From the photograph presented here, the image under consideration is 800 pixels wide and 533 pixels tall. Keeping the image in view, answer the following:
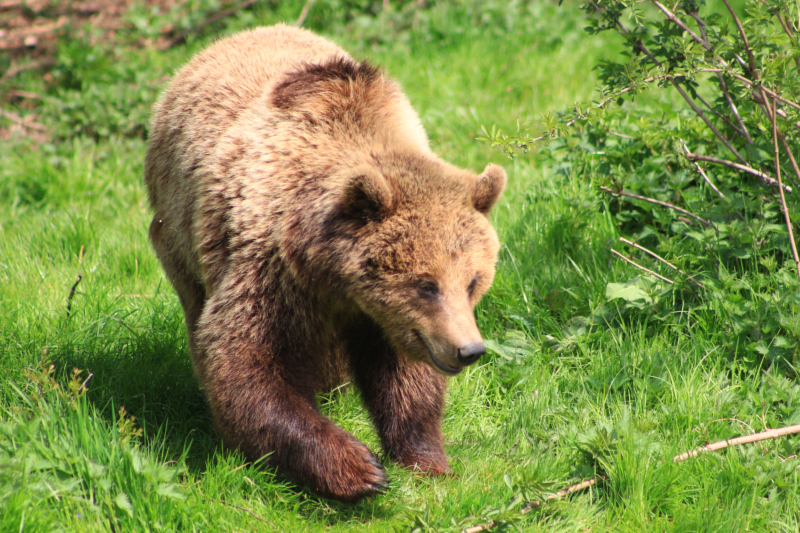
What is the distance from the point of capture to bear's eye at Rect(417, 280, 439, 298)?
138 inches

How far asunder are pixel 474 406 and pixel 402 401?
0.65 meters

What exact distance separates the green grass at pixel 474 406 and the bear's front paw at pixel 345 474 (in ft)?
0.47

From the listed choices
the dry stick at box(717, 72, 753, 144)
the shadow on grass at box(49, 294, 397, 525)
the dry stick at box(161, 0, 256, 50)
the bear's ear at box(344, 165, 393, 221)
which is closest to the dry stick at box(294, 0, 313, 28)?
the dry stick at box(161, 0, 256, 50)

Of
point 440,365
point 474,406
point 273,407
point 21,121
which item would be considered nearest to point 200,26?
point 21,121

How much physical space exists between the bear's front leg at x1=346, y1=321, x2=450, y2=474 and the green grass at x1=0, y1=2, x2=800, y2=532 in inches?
6.4

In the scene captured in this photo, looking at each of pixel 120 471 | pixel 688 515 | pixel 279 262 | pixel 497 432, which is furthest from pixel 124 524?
pixel 688 515

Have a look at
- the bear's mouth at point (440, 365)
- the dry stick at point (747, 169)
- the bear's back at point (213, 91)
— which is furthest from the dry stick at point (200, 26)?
the bear's mouth at point (440, 365)

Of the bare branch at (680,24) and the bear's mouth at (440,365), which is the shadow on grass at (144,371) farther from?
the bare branch at (680,24)

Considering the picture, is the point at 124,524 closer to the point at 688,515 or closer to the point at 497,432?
the point at 497,432

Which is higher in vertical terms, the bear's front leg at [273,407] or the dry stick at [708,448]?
the bear's front leg at [273,407]

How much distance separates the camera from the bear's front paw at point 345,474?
3.57 meters

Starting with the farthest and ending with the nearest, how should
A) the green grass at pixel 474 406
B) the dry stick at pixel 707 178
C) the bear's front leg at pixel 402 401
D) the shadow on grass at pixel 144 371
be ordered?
1. the dry stick at pixel 707 178
2. the shadow on grass at pixel 144 371
3. the bear's front leg at pixel 402 401
4. the green grass at pixel 474 406

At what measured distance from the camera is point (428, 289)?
3514mm

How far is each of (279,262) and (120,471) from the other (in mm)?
1192
